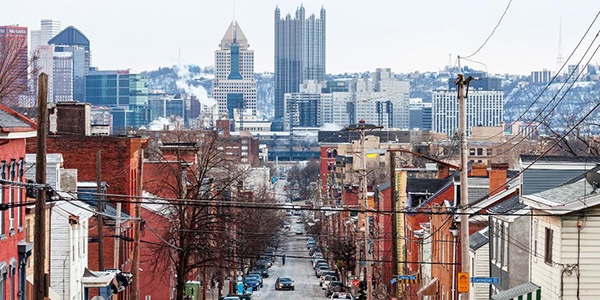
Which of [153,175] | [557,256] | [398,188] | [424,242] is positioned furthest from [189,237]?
[557,256]

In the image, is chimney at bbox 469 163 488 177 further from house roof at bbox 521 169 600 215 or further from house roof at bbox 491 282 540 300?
house roof at bbox 521 169 600 215

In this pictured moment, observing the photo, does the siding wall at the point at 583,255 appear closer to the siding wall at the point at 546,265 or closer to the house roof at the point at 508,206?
the siding wall at the point at 546,265

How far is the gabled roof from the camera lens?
38188 millimetres

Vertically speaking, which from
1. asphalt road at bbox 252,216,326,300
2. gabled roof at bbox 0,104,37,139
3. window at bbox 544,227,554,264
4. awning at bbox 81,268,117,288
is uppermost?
gabled roof at bbox 0,104,37,139

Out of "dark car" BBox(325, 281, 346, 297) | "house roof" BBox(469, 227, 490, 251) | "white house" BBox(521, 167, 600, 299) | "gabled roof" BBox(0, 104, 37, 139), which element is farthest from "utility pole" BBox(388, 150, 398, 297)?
"dark car" BBox(325, 281, 346, 297)

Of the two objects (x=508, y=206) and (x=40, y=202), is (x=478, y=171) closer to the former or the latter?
(x=508, y=206)

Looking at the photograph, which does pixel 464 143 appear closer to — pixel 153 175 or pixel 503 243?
pixel 503 243

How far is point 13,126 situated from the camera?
39.3 metres

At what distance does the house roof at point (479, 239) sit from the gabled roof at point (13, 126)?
62.7 feet

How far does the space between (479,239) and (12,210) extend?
21.2 meters

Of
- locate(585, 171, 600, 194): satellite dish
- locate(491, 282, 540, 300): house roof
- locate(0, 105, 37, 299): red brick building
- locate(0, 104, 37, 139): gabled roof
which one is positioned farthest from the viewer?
locate(491, 282, 540, 300): house roof

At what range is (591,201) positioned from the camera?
37281 millimetres

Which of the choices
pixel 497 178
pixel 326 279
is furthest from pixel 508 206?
pixel 326 279

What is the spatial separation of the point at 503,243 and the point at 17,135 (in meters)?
17.8
